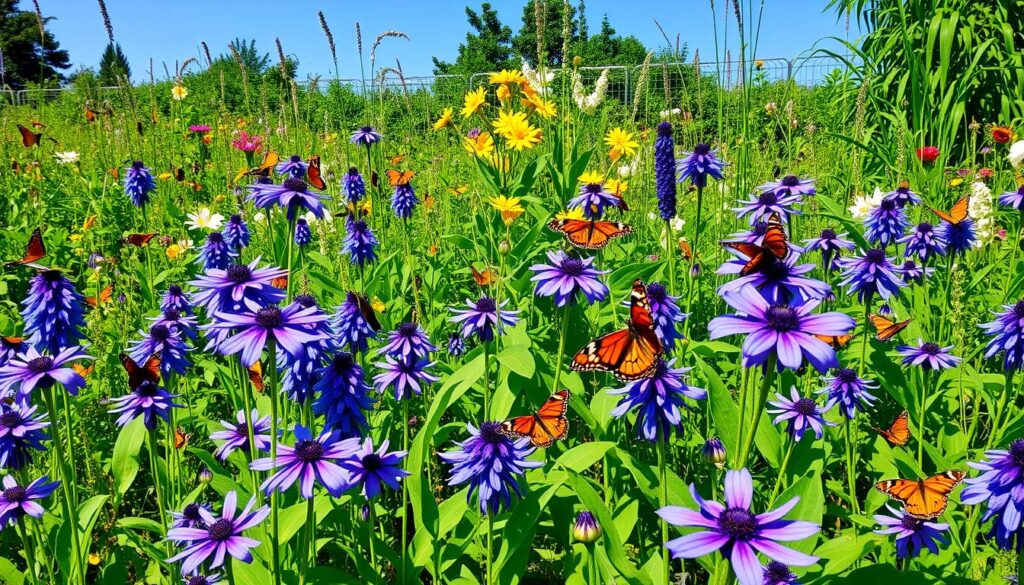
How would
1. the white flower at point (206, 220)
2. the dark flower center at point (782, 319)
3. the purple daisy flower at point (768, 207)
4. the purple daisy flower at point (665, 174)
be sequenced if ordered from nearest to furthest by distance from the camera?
the dark flower center at point (782, 319) < the purple daisy flower at point (768, 207) < the purple daisy flower at point (665, 174) < the white flower at point (206, 220)

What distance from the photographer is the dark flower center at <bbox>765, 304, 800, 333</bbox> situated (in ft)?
2.72

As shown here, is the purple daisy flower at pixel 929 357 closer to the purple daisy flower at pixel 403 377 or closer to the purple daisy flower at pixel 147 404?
the purple daisy flower at pixel 403 377

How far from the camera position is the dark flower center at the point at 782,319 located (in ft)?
2.72

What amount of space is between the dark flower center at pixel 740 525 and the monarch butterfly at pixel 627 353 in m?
0.34

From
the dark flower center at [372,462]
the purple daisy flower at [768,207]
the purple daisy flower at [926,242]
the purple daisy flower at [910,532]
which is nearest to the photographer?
the dark flower center at [372,462]

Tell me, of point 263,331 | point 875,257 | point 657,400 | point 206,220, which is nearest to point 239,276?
point 263,331

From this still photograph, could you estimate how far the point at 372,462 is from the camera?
3.78 feet

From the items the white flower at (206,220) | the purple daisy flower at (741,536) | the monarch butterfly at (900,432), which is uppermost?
the white flower at (206,220)

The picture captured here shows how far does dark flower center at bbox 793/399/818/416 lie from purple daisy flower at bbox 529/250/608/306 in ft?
1.71

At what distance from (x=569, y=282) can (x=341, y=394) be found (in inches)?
21.5

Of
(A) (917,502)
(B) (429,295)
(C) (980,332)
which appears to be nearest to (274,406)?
(A) (917,502)

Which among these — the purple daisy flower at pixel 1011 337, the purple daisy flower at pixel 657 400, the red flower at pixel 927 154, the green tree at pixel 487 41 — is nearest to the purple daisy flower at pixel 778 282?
the purple daisy flower at pixel 657 400

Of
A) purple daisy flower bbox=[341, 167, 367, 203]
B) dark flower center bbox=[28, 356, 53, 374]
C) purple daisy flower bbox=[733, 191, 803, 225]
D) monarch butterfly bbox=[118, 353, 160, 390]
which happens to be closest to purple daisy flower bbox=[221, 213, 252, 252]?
purple daisy flower bbox=[341, 167, 367, 203]

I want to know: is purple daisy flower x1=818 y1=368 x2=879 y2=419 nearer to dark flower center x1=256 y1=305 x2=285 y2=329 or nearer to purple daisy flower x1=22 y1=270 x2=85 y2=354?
dark flower center x1=256 y1=305 x2=285 y2=329
